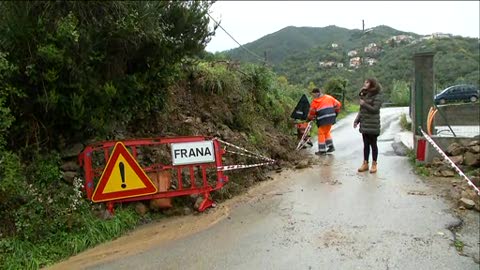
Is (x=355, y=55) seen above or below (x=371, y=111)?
above

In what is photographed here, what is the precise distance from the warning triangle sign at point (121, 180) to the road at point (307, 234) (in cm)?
53

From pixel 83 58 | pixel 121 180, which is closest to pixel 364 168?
pixel 121 180

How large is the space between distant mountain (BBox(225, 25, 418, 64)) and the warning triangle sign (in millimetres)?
38520

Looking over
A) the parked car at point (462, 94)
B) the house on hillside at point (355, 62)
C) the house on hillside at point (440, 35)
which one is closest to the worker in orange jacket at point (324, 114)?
the parked car at point (462, 94)

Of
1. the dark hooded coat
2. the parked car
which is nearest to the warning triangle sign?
the dark hooded coat

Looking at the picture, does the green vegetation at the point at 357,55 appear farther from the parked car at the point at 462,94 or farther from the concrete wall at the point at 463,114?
the concrete wall at the point at 463,114

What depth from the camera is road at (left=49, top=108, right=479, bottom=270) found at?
4949 millimetres

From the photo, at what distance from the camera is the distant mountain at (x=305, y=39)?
162ft

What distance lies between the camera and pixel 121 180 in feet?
19.9

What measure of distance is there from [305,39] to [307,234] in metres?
67.4

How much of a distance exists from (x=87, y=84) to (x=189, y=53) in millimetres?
1980

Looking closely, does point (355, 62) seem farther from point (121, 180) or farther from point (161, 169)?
point (121, 180)

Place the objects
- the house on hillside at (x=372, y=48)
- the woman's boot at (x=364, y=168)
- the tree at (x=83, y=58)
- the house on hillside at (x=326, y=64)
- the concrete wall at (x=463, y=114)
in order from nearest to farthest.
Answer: the tree at (x=83, y=58)
the woman's boot at (x=364, y=168)
the concrete wall at (x=463, y=114)
the house on hillside at (x=326, y=64)
the house on hillside at (x=372, y=48)

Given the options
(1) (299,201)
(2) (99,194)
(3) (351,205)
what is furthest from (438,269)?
(2) (99,194)
